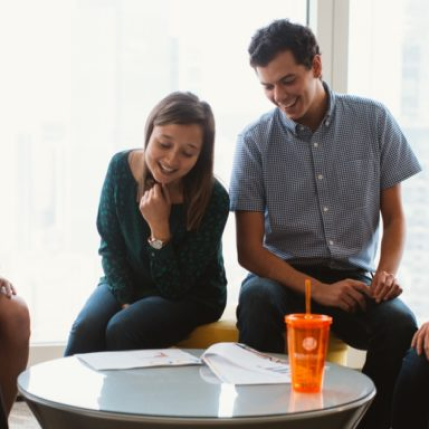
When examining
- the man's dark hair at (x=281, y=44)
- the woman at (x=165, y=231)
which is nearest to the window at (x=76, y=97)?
the woman at (x=165, y=231)

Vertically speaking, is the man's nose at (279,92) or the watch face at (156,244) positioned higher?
the man's nose at (279,92)

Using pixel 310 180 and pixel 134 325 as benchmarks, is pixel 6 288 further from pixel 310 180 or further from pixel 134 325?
pixel 310 180

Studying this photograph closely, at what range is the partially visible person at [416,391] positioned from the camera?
201 cm

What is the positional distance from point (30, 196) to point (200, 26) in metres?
0.91

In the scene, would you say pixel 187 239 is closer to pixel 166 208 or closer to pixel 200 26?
pixel 166 208

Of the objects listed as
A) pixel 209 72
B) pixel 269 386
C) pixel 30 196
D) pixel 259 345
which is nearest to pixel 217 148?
pixel 209 72

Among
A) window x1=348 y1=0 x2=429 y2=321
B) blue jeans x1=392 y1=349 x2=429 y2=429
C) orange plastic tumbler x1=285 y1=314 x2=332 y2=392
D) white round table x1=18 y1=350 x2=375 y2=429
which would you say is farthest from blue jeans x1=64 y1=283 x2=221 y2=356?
window x1=348 y1=0 x2=429 y2=321

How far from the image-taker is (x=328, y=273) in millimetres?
2451

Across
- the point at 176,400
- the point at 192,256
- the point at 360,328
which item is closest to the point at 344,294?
the point at 360,328

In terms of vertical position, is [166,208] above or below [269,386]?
above

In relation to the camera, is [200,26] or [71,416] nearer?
[71,416]

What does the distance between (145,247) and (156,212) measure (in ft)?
0.40

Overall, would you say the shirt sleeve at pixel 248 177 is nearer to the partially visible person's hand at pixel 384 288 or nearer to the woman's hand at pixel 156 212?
the woman's hand at pixel 156 212

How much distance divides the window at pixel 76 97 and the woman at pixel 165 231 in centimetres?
62
